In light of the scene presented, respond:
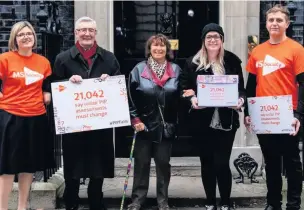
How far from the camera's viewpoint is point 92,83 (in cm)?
552

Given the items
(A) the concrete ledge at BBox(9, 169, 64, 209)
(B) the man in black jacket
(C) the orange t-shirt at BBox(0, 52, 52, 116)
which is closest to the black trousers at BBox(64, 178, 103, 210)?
(A) the concrete ledge at BBox(9, 169, 64, 209)

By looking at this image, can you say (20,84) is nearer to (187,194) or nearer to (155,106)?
(155,106)

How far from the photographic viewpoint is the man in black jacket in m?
5.46

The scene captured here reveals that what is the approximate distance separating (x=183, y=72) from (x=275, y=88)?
916 millimetres

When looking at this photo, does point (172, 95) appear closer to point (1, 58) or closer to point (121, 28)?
point (1, 58)

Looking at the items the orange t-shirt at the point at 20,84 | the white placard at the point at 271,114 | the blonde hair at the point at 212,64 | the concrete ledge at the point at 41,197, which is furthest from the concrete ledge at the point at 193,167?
the orange t-shirt at the point at 20,84

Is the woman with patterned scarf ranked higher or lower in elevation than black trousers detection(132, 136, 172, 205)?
higher

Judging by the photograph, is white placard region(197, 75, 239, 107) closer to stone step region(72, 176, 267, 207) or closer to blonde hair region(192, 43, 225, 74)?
blonde hair region(192, 43, 225, 74)

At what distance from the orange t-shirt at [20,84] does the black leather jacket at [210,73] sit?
56.3 inches

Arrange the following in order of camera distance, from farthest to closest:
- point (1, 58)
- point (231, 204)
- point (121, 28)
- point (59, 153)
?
point (121, 28), point (59, 153), point (231, 204), point (1, 58)

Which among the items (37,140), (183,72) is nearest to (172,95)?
(183,72)

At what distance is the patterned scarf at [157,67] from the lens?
5.80 meters

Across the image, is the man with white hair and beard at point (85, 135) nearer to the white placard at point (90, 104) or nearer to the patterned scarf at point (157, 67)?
the white placard at point (90, 104)

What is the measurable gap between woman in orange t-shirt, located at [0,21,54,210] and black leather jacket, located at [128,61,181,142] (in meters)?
0.88
